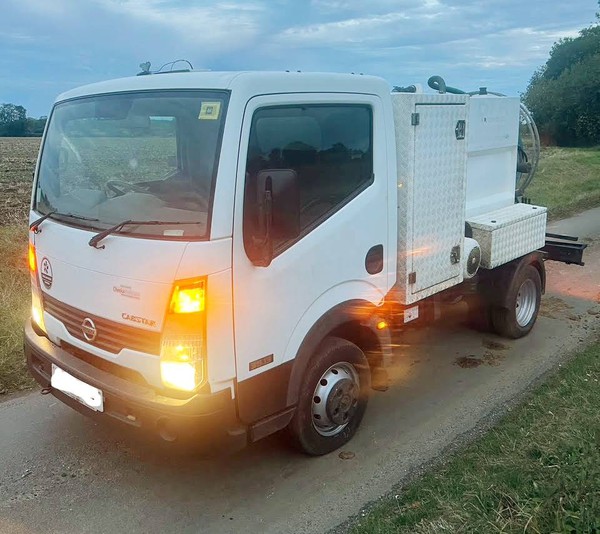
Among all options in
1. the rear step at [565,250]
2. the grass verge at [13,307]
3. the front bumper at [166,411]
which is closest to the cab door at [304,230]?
the front bumper at [166,411]

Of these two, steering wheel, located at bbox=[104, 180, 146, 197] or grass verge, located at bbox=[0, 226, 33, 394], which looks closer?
steering wheel, located at bbox=[104, 180, 146, 197]

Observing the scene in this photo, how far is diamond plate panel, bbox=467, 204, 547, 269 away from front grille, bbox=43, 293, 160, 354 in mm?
3000

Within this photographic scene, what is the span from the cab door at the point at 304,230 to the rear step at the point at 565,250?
3.12m

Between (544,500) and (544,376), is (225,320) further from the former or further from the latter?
(544,376)

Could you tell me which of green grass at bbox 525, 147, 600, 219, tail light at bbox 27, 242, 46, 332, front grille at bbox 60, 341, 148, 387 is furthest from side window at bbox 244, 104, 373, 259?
green grass at bbox 525, 147, 600, 219

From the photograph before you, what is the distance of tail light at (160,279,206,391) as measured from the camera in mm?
2896

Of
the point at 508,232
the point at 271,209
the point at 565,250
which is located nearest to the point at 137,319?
the point at 271,209

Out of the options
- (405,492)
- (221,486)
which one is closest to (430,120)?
(405,492)

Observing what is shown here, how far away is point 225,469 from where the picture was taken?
12.3 ft

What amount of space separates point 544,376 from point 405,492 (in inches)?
83.4

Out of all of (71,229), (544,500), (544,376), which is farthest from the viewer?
(544,376)

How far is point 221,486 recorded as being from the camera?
360cm

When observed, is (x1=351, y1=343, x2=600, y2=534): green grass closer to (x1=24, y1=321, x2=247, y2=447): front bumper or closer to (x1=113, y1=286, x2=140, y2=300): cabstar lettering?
(x1=24, y1=321, x2=247, y2=447): front bumper

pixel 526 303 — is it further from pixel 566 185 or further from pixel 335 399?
pixel 566 185
